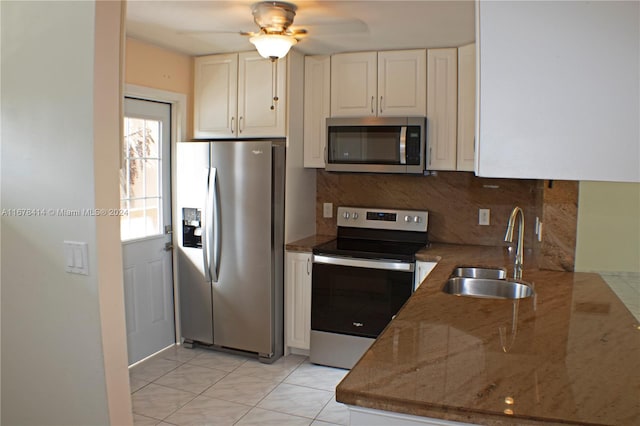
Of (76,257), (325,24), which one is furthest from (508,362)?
(325,24)

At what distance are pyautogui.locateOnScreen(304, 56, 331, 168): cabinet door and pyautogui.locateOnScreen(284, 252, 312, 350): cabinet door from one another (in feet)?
2.50

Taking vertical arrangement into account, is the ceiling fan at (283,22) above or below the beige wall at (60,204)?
above

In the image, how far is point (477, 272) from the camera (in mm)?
2982

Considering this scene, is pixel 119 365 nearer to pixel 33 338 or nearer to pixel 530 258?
pixel 33 338

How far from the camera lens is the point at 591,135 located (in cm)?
89

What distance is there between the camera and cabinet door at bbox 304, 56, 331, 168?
3.93m

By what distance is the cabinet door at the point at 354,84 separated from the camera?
149 inches

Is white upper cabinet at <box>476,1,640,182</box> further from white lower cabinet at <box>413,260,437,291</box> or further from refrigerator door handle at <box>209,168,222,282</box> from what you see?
refrigerator door handle at <box>209,168,222,282</box>

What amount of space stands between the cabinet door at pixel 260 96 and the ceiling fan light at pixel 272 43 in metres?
0.83

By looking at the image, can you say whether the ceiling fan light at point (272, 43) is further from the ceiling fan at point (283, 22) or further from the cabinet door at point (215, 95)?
the cabinet door at point (215, 95)

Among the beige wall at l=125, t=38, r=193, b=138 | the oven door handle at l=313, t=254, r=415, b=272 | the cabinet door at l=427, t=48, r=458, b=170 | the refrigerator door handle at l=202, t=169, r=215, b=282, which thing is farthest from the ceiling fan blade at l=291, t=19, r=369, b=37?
the oven door handle at l=313, t=254, r=415, b=272

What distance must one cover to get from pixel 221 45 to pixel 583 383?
3148 mm

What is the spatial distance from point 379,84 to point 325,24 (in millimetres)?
823

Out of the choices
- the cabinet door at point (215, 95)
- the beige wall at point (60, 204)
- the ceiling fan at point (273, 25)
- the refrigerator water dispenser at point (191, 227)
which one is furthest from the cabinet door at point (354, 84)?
the beige wall at point (60, 204)
